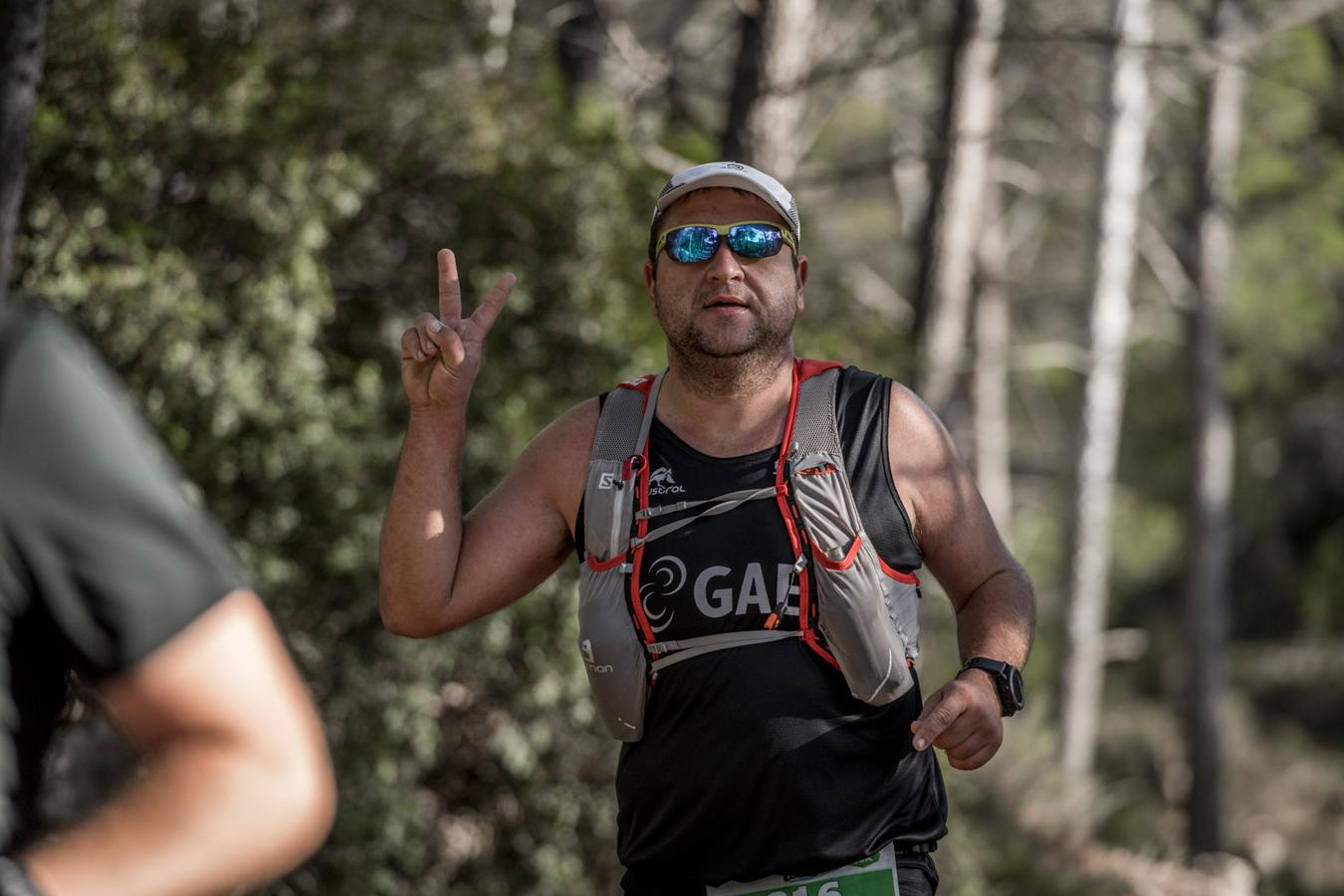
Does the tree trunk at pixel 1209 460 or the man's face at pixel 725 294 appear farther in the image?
the tree trunk at pixel 1209 460

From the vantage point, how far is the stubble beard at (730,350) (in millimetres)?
3084

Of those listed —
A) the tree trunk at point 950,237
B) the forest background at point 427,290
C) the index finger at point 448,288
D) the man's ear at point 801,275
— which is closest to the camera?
the index finger at point 448,288

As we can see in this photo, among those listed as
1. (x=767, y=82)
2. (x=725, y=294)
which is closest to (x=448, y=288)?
(x=725, y=294)

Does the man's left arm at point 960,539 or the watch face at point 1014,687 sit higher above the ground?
the man's left arm at point 960,539

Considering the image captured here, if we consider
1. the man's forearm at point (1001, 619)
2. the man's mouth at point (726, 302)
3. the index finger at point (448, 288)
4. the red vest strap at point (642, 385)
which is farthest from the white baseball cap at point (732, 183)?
the man's forearm at point (1001, 619)

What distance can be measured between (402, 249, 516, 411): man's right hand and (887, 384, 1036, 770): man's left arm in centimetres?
82

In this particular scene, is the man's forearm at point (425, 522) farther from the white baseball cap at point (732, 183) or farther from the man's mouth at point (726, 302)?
the white baseball cap at point (732, 183)

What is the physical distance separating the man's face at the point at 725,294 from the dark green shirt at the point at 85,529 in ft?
6.36

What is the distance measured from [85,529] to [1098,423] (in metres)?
15.2

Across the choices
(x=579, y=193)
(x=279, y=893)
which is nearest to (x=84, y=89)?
(x=579, y=193)

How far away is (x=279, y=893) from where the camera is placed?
633 centimetres

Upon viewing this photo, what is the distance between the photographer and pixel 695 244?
3.16 m

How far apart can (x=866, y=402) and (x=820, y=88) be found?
34.7ft

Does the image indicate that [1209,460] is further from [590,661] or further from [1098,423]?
[590,661]
